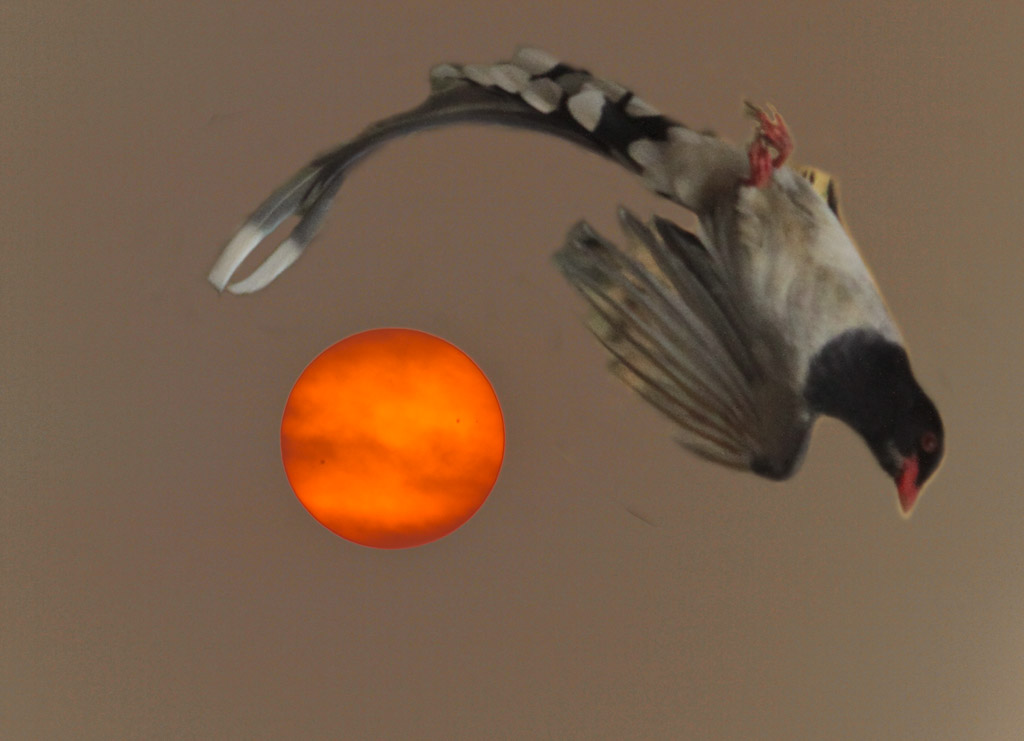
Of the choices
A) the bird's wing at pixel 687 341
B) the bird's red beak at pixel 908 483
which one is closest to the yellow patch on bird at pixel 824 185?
the bird's wing at pixel 687 341

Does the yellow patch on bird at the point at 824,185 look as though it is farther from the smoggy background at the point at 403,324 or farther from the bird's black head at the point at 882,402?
the bird's black head at the point at 882,402

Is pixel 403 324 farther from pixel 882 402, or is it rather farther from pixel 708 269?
pixel 882 402

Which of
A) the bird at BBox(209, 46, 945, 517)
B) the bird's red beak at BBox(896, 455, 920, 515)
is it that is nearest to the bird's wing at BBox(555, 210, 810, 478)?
the bird at BBox(209, 46, 945, 517)

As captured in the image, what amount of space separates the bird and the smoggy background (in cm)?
2

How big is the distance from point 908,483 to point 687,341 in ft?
0.88

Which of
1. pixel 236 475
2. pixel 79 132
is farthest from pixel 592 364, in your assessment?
pixel 79 132

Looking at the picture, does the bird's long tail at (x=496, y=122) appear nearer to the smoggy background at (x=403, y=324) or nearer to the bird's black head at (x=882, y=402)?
the smoggy background at (x=403, y=324)

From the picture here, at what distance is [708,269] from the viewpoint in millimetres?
823

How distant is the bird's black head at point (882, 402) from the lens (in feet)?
2.69

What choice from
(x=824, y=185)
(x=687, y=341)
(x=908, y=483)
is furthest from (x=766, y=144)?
(x=908, y=483)

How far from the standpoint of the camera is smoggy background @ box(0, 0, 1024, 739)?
0.80 metres

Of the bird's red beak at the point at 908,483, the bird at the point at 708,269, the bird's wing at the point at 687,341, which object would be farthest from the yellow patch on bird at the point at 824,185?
the bird's red beak at the point at 908,483

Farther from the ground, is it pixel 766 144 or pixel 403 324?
pixel 766 144

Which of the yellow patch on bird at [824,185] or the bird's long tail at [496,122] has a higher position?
the yellow patch on bird at [824,185]
